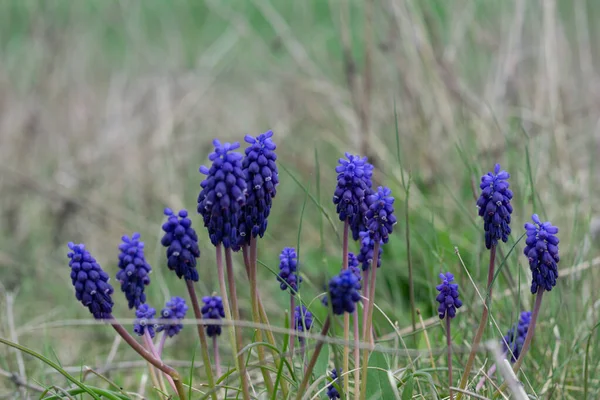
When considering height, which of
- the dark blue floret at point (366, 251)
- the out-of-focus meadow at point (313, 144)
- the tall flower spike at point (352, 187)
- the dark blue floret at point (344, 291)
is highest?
the out-of-focus meadow at point (313, 144)

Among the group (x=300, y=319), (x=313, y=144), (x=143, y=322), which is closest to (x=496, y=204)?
(x=300, y=319)

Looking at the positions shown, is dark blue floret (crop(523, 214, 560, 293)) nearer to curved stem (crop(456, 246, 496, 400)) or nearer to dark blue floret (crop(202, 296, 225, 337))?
curved stem (crop(456, 246, 496, 400))

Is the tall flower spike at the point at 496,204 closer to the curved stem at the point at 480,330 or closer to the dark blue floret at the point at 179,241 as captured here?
the curved stem at the point at 480,330

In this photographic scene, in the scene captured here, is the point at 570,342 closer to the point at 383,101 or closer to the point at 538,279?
the point at 538,279

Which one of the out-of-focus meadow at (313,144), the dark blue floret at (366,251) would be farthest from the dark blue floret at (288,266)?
the out-of-focus meadow at (313,144)

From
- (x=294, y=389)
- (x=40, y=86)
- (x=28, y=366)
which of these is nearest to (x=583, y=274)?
(x=294, y=389)

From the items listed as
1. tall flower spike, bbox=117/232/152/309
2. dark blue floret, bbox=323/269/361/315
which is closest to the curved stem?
dark blue floret, bbox=323/269/361/315

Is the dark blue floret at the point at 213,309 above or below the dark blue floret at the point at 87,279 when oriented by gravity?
above

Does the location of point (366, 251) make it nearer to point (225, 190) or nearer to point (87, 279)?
point (225, 190)
